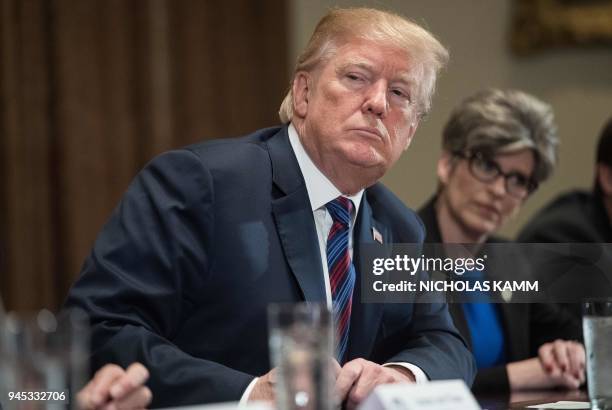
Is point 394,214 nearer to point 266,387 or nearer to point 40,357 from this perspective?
point 266,387

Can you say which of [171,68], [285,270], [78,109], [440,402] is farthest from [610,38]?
[440,402]

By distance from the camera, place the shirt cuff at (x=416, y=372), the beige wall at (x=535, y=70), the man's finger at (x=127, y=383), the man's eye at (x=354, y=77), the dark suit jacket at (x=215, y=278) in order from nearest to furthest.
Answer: the man's finger at (x=127, y=383), the dark suit jacket at (x=215, y=278), the shirt cuff at (x=416, y=372), the man's eye at (x=354, y=77), the beige wall at (x=535, y=70)

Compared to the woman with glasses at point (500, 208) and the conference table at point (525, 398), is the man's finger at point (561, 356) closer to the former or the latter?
the woman with glasses at point (500, 208)

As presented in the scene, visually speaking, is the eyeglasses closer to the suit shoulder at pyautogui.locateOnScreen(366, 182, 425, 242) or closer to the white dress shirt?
the suit shoulder at pyautogui.locateOnScreen(366, 182, 425, 242)

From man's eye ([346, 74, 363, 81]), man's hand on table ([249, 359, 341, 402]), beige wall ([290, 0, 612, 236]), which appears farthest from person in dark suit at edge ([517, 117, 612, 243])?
man's hand on table ([249, 359, 341, 402])

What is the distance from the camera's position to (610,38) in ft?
14.6

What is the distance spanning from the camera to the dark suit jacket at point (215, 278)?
1.89 meters

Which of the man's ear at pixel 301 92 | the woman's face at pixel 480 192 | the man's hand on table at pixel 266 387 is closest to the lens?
the man's hand on table at pixel 266 387

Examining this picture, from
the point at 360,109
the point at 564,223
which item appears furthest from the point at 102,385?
the point at 564,223

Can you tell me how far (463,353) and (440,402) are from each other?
2.80ft

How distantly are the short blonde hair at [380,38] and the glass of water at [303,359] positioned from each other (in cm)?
98

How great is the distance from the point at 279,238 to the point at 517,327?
2.64 feet

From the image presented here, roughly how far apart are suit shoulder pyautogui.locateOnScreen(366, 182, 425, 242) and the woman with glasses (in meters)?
0.15

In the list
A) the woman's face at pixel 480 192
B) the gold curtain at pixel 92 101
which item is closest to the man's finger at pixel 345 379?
the woman's face at pixel 480 192
